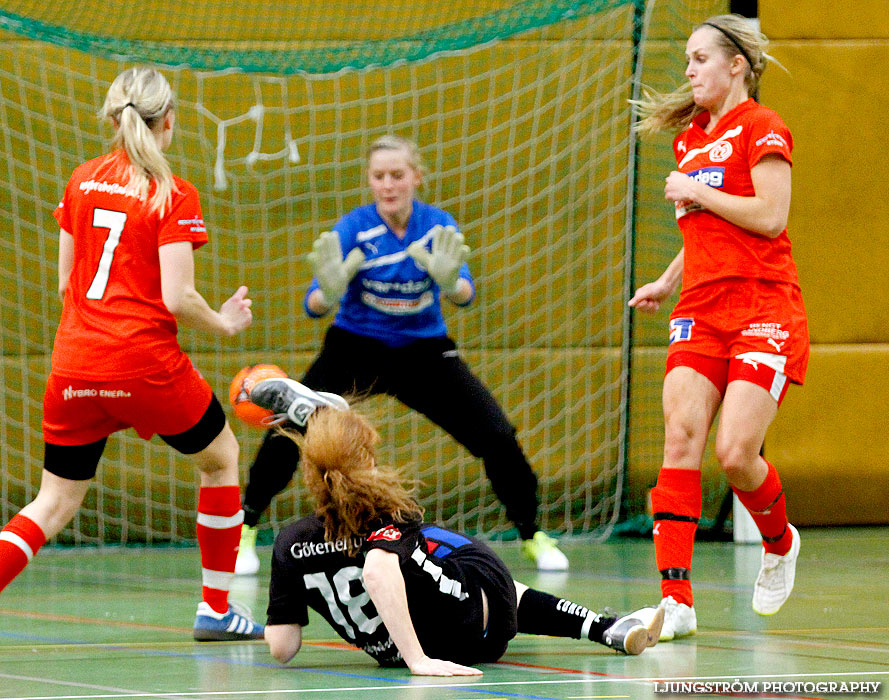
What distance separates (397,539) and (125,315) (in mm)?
1127

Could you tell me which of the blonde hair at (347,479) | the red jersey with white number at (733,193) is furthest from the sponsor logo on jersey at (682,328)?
the blonde hair at (347,479)

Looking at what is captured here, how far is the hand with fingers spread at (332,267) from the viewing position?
5.59m

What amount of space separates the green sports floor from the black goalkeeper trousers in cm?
58

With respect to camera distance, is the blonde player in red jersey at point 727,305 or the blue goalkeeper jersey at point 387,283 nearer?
the blonde player in red jersey at point 727,305

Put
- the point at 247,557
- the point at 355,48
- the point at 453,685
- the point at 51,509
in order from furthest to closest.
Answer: the point at 355,48 → the point at 247,557 → the point at 51,509 → the point at 453,685

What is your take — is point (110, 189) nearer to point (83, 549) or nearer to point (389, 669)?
point (389, 669)

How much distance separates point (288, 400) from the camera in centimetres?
399

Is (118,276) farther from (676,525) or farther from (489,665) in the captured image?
(676,525)

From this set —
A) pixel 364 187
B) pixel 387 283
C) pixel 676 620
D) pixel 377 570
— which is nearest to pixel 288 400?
pixel 377 570

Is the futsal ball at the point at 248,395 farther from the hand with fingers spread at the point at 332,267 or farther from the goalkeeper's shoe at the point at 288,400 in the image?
the hand with fingers spread at the point at 332,267

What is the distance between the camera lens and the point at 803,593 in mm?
5195

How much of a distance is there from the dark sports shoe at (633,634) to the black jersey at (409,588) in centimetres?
30

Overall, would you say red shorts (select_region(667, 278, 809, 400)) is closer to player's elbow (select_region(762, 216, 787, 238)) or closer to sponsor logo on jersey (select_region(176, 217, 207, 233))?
player's elbow (select_region(762, 216, 787, 238))

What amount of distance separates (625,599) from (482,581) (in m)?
1.68
